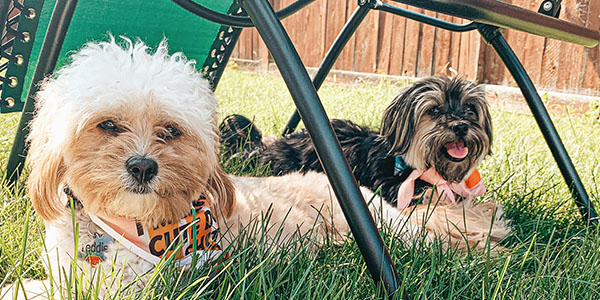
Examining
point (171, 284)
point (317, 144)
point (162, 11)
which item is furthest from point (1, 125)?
point (317, 144)

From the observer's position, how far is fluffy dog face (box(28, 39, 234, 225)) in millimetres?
1504

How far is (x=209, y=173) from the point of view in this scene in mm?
1736

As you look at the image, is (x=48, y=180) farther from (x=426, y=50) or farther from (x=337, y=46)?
(x=426, y=50)

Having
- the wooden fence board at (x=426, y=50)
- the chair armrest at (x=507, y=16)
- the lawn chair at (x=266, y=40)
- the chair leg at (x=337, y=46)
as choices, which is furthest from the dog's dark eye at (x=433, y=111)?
the wooden fence board at (x=426, y=50)

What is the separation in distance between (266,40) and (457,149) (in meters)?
1.70

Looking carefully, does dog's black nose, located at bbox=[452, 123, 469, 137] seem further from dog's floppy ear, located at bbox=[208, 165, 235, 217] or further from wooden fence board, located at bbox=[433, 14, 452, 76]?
wooden fence board, located at bbox=[433, 14, 452, 76]

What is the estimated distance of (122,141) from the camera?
153 centimetres

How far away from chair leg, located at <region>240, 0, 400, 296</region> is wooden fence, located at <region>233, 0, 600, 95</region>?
4.78 metres

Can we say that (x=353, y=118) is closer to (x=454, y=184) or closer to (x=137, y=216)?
(x=454, y=184)

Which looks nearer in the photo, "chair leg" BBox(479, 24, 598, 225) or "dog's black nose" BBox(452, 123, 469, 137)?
"chair leg" BBox(479, 24, 598, 225)

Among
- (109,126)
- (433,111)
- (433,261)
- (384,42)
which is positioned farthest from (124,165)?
(384,42)

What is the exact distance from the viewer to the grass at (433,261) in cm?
144

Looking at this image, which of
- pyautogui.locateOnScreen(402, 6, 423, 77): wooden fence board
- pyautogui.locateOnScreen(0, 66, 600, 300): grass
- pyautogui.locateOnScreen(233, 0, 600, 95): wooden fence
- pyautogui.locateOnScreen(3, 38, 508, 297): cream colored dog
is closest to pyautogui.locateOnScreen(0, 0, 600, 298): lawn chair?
pyautogui.locateOnScreen(0, 66, 600, 300): grass

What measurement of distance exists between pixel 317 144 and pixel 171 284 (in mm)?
544
